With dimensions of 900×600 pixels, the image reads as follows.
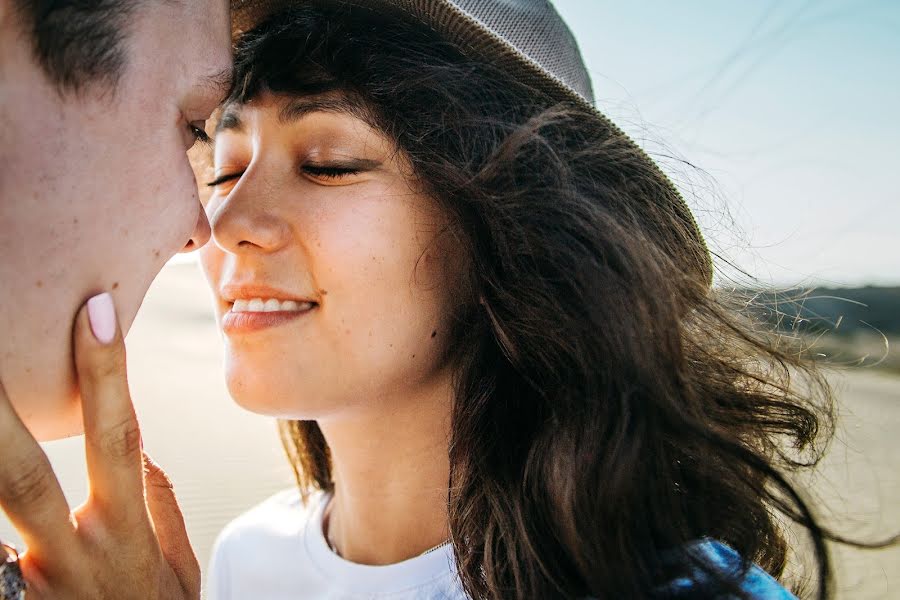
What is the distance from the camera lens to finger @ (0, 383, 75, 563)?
4.21ft

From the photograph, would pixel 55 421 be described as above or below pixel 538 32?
below

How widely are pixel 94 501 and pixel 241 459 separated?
3619mm

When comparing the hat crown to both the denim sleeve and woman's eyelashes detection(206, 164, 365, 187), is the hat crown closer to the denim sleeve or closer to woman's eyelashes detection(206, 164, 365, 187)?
woman's eyelashes detection(206, 164, 365, 187)

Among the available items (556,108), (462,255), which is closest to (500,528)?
(462,255)

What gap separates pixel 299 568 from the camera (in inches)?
84.3

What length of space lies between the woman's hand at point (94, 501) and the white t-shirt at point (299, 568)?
53 centimetres

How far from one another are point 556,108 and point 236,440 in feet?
13.8

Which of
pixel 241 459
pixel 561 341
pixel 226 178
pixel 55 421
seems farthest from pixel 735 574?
pixel 241 459

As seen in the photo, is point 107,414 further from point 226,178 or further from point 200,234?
point 226,178

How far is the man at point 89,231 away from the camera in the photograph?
129 cm

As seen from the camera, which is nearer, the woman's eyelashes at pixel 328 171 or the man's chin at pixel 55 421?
the man's chin at pixel 55 421

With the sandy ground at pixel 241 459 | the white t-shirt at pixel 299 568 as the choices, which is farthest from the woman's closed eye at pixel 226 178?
the sandy ground at pixel 241 459

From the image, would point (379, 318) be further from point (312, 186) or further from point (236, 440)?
point (236, 440)

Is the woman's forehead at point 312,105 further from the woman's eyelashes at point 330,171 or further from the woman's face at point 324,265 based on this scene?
the woman's eyelashes at point 330,171
